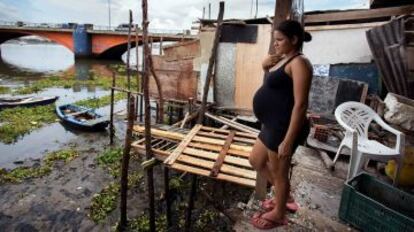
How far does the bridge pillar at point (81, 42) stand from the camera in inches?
1474

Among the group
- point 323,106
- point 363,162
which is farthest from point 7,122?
point 363,162

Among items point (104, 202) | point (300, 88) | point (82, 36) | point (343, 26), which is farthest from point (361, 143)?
point (82, 36)

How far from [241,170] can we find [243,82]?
4770 mm

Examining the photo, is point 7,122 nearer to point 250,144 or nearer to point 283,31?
point 250,144

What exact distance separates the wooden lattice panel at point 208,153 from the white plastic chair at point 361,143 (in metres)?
1.60

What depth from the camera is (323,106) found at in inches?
325

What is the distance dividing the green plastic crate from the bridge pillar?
40.2 meters

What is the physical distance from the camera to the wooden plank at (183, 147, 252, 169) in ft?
15.3

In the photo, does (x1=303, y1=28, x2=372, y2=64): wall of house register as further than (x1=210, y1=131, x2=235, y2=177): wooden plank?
Yes

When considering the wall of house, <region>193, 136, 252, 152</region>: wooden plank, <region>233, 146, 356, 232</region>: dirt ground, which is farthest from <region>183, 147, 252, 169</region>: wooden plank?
the wall of house

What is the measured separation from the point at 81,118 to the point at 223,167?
10.1m

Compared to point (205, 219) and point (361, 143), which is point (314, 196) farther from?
point (205, 219)

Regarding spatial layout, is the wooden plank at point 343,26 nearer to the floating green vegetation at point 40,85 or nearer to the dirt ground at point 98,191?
the dirt ground at point 98,191

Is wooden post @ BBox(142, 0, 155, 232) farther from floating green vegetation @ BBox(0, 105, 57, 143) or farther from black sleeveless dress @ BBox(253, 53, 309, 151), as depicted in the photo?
floating green vegetation @ BBox(0, 105, 57, 143)
